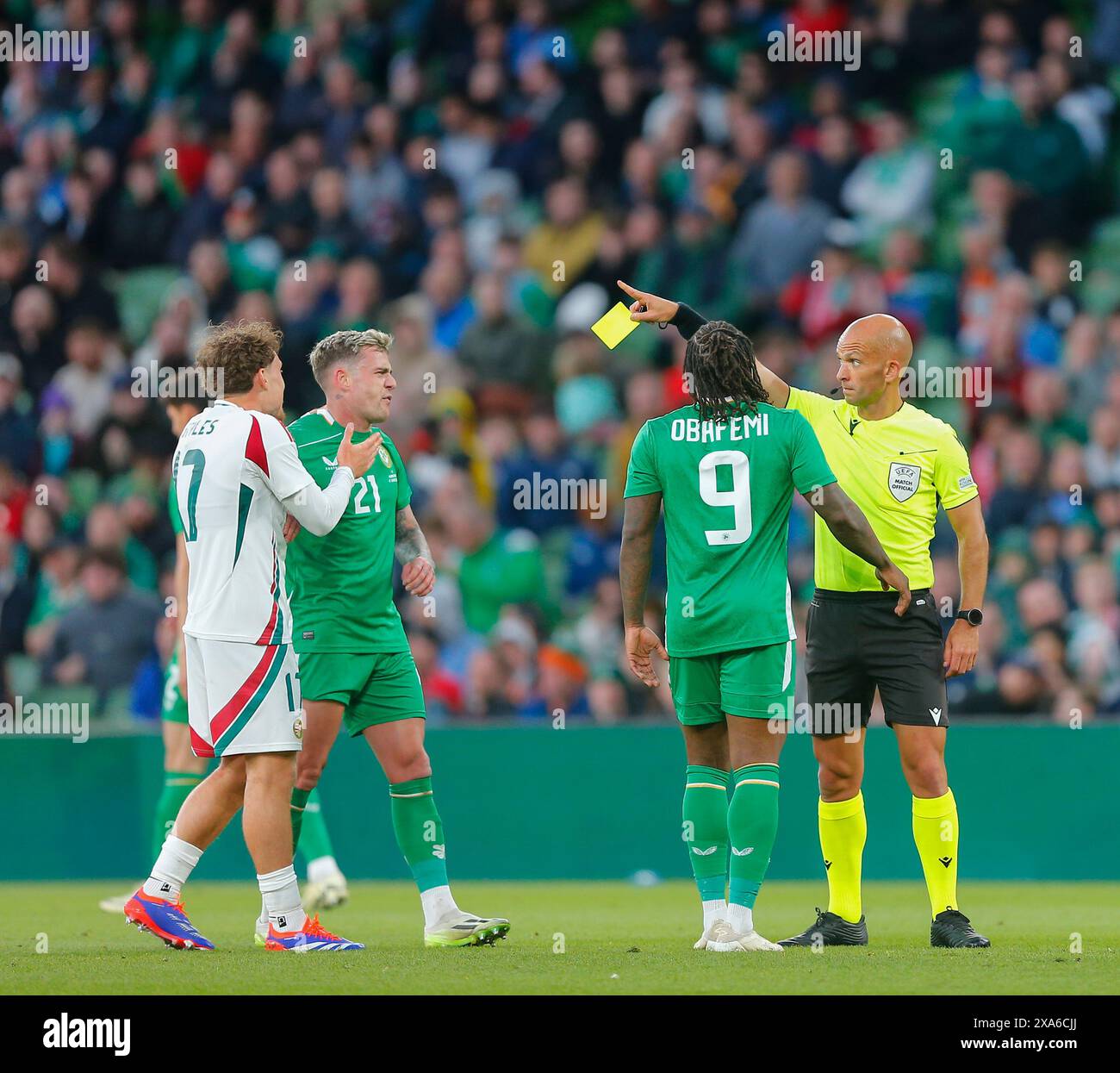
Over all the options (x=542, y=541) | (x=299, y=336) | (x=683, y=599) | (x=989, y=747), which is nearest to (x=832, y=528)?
(x=683, y=599)

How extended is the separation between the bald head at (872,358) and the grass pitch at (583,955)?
7.37 feet

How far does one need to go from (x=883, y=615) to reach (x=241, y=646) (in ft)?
8.48

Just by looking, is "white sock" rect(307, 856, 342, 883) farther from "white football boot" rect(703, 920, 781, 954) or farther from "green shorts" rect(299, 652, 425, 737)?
"white football boot" rect(703, 920, 781, 954)

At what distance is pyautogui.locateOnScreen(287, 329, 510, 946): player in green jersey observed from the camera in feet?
24.7

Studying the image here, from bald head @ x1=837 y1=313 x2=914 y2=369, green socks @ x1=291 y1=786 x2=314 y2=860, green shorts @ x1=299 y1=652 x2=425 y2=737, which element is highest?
bald head @ x1=837 y1=313 x2=914 y2=369

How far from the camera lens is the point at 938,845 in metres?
7.57

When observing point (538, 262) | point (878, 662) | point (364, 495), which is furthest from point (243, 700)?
point (538, 262)

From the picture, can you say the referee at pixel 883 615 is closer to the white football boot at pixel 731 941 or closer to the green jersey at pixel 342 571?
the white football boot at pixel 731 941

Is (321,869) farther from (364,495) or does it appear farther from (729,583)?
(729,583)

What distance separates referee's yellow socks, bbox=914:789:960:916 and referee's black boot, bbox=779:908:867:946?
1.08 ft

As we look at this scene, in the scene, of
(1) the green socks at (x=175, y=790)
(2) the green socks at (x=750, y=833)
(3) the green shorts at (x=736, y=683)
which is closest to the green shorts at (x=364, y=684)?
(3) the green shorts at (x=736, y=683)

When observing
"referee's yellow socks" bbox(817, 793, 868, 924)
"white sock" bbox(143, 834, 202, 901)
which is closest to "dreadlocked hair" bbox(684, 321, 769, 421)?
"referee's yellow socks" bbox(817, 793, 868, 924)

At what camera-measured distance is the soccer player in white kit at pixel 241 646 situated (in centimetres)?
698

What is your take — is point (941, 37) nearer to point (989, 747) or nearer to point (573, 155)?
point (573, 155)
